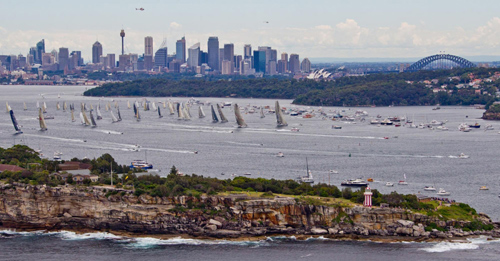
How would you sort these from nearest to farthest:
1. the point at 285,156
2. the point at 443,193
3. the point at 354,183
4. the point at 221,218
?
the point at 221,218
the point at 443,193
the point at 354,183
the point at 285,156

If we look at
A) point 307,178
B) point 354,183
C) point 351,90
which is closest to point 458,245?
point 354,183

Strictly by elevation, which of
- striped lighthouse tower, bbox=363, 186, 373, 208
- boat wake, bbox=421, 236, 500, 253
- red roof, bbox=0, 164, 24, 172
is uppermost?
red roof, bbox=0, 164, 24, 172

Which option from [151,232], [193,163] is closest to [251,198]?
[151,232]

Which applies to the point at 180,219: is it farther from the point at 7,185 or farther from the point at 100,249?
the point at 7,185

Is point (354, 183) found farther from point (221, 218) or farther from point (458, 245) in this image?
point (458, 245)

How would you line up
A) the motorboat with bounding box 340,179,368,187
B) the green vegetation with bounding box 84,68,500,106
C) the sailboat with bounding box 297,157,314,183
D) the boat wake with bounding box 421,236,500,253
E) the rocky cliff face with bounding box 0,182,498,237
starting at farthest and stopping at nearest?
the green vegetation with bounding box 84,68,500,106 < the sailboat with bounding box 297,157,314,183 < the motorboat with bounding box 340,179,368,187 < the rocky cliff face with bounding box 0,182,498,237 < the boat wake with bounding box 421,236,500,253

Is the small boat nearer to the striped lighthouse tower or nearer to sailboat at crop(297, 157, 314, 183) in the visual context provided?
sailboat at crop(297, 157, 314, 183)

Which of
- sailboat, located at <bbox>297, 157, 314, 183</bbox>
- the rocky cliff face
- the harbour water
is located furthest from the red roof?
sailboat, located at <bbox>297, 157, 314, 183</bbox>
